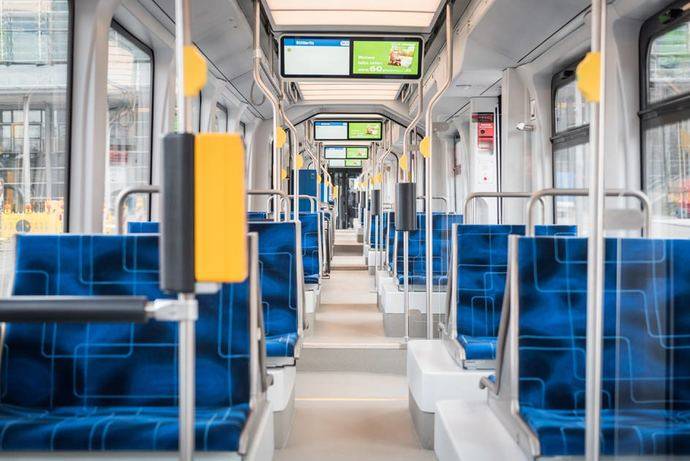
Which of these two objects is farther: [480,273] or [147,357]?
[480,273]

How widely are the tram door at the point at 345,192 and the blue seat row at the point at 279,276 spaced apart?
2489cm

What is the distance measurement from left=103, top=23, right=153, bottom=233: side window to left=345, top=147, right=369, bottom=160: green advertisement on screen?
35.4 ft

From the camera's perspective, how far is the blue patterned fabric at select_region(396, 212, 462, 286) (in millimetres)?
4512

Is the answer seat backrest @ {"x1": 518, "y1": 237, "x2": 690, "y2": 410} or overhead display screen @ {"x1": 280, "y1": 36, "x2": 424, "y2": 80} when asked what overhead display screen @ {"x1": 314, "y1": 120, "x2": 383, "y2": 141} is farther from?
seat backrest @ {"x1": 518, "y1": 237, "x2": 690, "y2": 410}

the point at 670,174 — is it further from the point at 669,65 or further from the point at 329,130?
the point at 329,130

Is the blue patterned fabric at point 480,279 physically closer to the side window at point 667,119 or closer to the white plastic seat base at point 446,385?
the white plastic seat base at point 446,385

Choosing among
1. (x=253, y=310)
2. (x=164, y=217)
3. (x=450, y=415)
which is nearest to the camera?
(x=164, y=217)

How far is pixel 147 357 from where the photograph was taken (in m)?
1.95

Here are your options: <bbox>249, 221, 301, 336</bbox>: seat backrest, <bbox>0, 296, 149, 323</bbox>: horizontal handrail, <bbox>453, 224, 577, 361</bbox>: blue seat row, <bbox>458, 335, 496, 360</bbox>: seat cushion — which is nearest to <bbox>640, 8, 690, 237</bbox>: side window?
<bbox>453, 224, 577, 361</bbox>: blue seat row

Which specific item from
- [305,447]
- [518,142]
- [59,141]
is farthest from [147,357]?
[518,142]

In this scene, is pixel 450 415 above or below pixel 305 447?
above

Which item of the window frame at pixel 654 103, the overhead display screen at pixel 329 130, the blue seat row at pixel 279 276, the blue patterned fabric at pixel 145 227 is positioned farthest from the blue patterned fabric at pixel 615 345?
the overhead display screen at pixel 329 130

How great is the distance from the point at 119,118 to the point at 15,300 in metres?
3.28

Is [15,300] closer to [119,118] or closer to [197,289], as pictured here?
[197,289]
